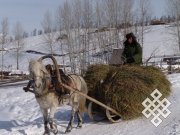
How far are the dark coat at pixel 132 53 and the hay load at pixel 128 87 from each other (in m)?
0.38

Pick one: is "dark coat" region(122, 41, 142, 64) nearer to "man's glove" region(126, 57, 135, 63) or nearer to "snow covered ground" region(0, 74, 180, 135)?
"man's glove" region(126, 57, 135, 63)

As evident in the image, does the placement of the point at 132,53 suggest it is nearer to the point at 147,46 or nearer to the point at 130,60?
the point at 130,60

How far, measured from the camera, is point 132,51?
33.1ft

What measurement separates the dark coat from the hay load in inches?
15.1

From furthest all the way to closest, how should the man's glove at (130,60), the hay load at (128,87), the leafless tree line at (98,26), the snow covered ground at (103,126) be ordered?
the leafless tree line at (98,26) < the man's glove at (130,60) < the hay load at (128,87) < the snow covered ground at (103,126)

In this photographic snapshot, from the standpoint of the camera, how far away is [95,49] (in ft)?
149

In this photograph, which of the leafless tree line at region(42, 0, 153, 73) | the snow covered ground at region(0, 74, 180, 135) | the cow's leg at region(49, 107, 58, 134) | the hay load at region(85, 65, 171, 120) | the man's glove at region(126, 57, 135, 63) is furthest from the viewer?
the leafless tree line at region(42, 0, 153, 73)

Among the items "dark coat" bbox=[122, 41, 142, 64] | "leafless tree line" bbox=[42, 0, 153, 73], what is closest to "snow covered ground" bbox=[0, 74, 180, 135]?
"dark coat" bbox=[122, 41, 142, 64]

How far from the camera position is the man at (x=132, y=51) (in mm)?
10062

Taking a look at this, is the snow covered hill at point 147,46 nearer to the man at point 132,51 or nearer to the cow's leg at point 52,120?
the man at point 132,51

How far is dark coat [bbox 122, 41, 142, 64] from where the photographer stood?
10055mm

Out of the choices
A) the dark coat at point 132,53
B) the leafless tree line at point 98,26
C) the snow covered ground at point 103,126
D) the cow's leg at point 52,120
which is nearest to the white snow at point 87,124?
the snow covered ground at point 103,126

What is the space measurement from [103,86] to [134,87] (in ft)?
2.55

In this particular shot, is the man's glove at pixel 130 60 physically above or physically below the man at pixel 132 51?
below
